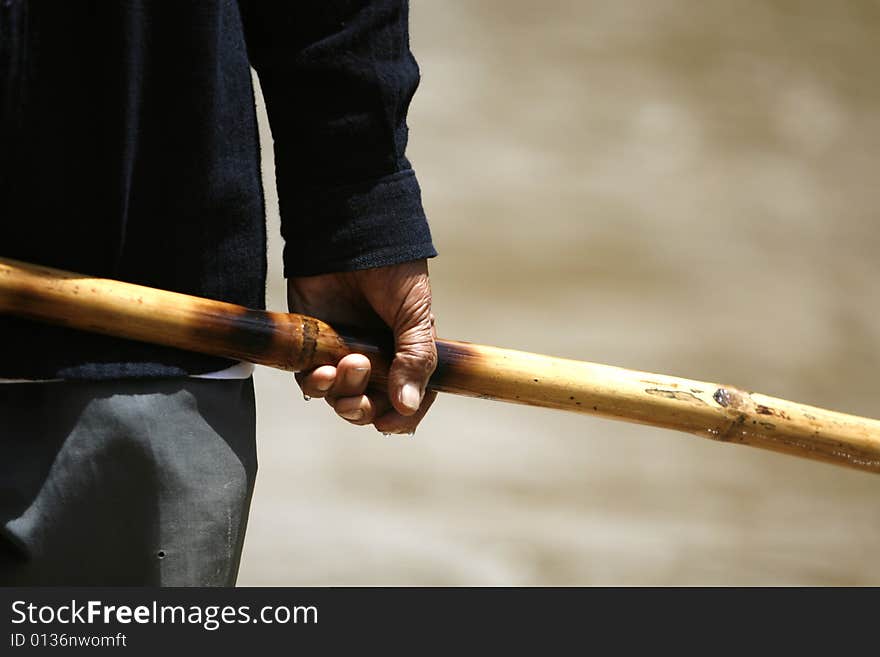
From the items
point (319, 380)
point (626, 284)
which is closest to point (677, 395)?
point (319, 380)

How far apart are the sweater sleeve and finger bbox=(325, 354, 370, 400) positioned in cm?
7

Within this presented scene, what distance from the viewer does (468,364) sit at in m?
0.90

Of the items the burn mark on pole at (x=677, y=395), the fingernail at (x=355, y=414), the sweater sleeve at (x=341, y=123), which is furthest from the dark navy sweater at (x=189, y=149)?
the burn mark on pole at (x=677, y=395)

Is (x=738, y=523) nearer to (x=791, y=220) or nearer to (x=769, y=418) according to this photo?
(x=791, y=220)

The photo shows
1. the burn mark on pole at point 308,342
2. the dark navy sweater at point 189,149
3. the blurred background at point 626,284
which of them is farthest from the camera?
the blurred background at point 626,284

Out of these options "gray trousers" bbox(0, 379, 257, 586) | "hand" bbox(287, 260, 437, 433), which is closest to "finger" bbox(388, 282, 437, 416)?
"hand" bbox(287, 260, 437, 433)

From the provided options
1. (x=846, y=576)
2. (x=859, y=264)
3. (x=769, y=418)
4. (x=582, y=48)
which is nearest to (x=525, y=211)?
(x=582, y=48)

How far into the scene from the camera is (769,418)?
97cm

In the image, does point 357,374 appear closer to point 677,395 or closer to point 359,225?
point 359,225

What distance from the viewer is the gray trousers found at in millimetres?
744

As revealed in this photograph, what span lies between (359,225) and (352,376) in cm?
11

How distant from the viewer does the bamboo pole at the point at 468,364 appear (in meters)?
0.74

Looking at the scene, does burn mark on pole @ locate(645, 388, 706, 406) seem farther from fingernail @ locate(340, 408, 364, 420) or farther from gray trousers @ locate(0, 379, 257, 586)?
gray trousers @ locate(0, 379, 257, 586)

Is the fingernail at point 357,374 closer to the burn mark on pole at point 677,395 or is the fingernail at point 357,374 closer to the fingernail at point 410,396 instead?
the fingernail at point 410,396
